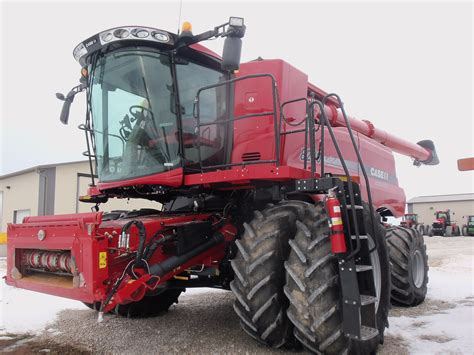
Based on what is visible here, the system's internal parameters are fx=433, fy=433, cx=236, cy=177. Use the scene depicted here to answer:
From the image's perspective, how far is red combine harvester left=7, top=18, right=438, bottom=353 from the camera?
3525mm

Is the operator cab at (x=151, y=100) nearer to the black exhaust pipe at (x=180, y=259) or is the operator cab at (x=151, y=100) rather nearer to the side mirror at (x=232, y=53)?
the side mirror at (x=232, y=53)

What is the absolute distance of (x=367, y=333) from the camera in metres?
3.46

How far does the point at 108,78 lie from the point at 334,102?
10.8 feet

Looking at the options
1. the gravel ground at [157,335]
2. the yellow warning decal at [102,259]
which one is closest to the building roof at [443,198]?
the gravel ground at [157,335]

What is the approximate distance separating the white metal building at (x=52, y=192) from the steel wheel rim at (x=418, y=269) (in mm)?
14106

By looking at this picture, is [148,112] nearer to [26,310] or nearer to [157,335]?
[157,335]

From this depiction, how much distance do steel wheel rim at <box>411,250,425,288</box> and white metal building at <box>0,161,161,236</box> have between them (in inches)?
555

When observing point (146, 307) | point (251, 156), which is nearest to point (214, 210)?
point (251, 156)

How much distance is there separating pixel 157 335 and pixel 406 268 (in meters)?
3.63

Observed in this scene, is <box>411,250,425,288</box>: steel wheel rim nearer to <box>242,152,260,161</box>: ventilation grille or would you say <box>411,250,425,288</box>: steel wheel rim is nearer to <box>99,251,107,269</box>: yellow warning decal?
<box>242,152,260,161</box>: ventilation grille

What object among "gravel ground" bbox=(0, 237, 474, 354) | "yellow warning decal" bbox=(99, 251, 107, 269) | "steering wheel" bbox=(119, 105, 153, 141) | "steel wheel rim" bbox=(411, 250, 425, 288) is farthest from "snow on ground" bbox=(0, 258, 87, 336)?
"steel wheel rim" bbox=(411, 250, 425, 288)

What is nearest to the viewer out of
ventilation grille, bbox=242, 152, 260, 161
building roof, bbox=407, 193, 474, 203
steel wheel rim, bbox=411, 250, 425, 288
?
ventilation grille, bbox=242, 152, 260, 161

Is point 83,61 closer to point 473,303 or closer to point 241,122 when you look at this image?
point 241,122

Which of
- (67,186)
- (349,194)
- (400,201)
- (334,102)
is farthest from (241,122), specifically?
(67,186)
